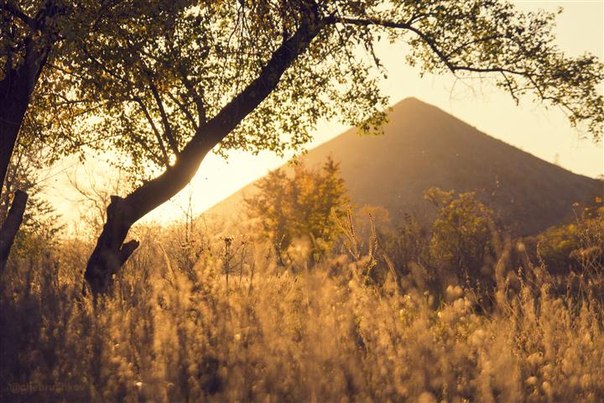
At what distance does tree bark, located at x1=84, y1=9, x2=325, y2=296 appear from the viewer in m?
Answer: 12.4

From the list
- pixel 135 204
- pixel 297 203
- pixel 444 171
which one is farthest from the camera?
pixel 444 171

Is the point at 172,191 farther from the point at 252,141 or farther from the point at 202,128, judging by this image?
the point at 252,141

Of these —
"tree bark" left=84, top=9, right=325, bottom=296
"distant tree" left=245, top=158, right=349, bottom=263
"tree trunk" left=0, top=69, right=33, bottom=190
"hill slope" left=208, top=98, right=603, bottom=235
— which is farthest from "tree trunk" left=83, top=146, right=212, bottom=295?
"hill slope" left=208, top=98, right=603, bottom=235

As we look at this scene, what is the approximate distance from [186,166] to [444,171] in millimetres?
97689

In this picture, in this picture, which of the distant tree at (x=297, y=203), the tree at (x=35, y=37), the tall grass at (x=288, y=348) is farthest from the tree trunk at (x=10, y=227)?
the distant tree at (x=297, y=203)

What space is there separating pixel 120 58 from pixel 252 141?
475 centimetres

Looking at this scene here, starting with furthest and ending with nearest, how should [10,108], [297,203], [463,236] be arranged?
[297,203]
[463,236]
[10,108]

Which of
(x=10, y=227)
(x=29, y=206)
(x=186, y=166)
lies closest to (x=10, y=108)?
(x=10, y=227)

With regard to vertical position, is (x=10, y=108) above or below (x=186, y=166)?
above

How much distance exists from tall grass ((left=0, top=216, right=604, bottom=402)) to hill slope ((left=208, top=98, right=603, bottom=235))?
84.3 meters

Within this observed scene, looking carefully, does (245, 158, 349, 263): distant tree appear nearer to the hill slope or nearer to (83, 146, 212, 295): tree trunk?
(83, 146, 212, 295): tree trunk

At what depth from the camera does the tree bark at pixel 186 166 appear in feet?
40.8

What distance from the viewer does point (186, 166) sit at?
13.2 meters

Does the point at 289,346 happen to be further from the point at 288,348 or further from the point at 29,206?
the point at 29,206
